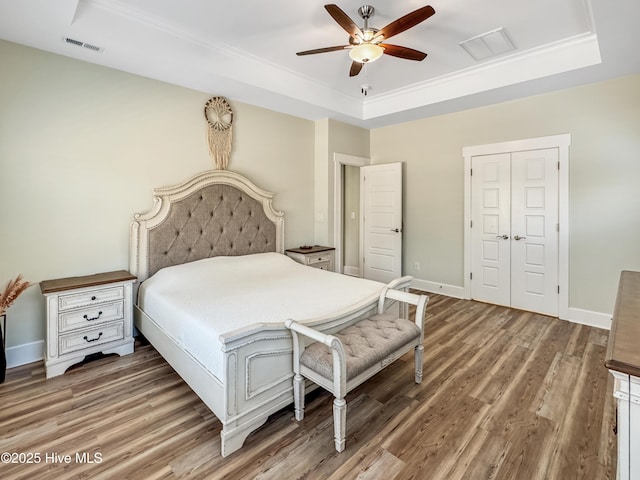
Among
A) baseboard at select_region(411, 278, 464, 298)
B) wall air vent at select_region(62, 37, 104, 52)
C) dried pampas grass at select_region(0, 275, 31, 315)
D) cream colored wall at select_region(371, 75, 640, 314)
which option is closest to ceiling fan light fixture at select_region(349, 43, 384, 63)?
wall air vent at select_region(62, 37, 104, 52)

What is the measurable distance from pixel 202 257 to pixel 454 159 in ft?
11.8

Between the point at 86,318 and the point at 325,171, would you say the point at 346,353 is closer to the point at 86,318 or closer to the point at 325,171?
the point at 86,318

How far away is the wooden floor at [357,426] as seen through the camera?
163cm

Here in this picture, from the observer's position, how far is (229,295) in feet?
8.36

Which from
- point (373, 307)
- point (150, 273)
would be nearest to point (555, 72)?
point (373, 307)

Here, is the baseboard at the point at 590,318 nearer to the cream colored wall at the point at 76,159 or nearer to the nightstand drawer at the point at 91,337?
the cream colored wall at the point at 76,159

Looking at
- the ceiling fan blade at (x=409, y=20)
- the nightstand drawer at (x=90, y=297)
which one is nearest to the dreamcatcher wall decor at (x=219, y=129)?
the nightstand drawer at (x=90, y=297)

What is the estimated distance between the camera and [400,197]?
493 cm

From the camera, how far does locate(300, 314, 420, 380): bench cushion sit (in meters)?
1.81

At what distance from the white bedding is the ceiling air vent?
2.45m

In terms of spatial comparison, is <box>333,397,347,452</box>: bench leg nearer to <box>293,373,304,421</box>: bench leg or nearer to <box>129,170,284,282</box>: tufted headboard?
<box>293,373,304,421</box>: bench leg

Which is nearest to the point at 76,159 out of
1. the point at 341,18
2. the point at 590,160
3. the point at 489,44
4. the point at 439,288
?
the point at 341,18

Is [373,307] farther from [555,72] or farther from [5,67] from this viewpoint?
[5,67]

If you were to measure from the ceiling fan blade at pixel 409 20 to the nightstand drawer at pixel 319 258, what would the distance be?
2670 millimetres
